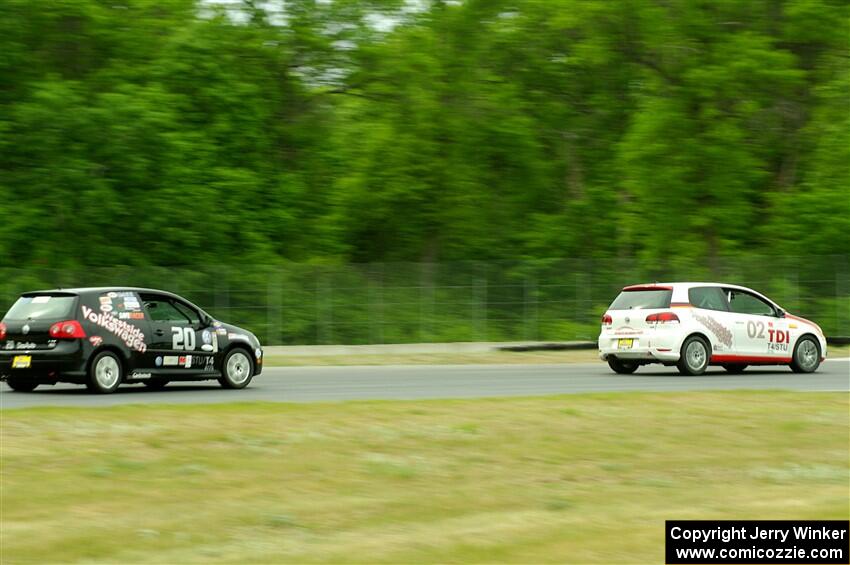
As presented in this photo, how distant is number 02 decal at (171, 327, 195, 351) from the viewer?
19750 millimetres

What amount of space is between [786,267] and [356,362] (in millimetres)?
12826

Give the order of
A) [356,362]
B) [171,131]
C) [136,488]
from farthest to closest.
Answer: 1. [171,131]
2. [356,362]
3. [136,488]

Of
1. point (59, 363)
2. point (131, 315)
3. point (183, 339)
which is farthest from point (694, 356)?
point (59, 363)

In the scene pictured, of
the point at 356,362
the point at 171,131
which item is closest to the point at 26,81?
the point at 171,131

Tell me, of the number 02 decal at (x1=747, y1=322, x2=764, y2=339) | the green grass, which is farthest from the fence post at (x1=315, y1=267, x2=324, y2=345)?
the green grass

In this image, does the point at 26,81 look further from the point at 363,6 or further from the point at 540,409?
the point at 540,409

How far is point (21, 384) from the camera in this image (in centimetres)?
1936

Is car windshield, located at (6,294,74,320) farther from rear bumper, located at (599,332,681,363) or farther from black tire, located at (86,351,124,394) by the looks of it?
rear bumper, located at (599,332,681,363)

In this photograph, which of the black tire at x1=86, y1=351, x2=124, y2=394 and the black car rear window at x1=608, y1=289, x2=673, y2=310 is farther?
the black car rear window at x1=608, y1=289, x2=673, y2=310

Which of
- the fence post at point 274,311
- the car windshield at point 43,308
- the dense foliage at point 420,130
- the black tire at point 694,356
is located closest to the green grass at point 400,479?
the car windshield at point 43,308

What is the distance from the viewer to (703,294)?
23359 mm

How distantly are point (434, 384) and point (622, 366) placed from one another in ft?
13.8

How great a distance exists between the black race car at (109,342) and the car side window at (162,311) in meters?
0.01

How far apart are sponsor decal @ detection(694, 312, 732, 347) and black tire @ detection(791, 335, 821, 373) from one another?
1.61 metres
